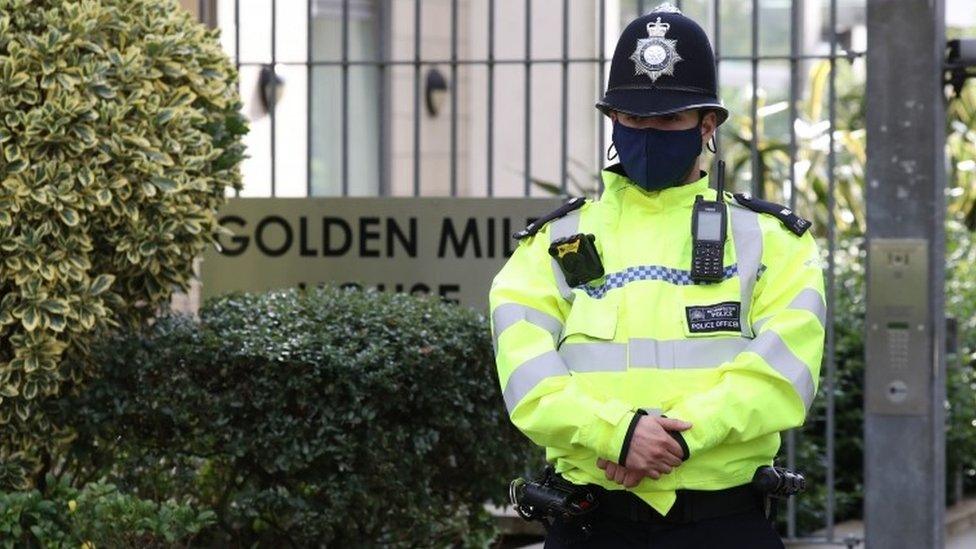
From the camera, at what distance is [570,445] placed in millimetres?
3457

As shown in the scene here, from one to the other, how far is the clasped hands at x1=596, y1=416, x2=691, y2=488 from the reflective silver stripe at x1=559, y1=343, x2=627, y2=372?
174mm

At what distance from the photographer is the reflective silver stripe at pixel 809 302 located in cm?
349

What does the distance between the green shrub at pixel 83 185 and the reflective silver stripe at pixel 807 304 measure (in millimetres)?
2875

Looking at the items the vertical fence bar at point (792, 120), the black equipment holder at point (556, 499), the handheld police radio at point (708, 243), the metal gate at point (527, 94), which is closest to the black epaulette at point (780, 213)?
the handheld police radio at point (708, 243)

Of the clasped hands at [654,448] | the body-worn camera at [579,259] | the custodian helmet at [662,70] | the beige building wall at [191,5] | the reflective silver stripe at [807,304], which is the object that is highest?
the beige building wall at [191,5]

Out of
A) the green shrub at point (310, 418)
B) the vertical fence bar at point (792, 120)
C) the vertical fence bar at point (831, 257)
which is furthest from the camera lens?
the vertical fence bar at point (831, 257)

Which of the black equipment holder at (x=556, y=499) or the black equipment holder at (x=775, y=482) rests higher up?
the black equipment holder at (x=775, y=482)

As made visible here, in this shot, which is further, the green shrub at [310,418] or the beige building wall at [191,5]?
the beige building wall at [191,5]

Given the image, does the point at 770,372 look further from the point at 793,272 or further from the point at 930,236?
the point at 930,236

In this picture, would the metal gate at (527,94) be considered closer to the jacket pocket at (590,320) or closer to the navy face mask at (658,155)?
the navy face mask at (658,155)

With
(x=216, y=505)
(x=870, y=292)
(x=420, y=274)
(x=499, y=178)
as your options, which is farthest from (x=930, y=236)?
(x=499, y=178)

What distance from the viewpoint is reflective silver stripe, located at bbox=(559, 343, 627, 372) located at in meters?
3.50

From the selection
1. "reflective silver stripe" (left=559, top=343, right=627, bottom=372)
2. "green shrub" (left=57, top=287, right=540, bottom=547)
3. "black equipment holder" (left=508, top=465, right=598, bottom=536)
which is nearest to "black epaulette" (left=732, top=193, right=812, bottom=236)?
"reflective silver stripe" (left=559, top=343, right=627, bottom=372)

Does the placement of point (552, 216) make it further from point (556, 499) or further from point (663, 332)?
point (556, 499)
